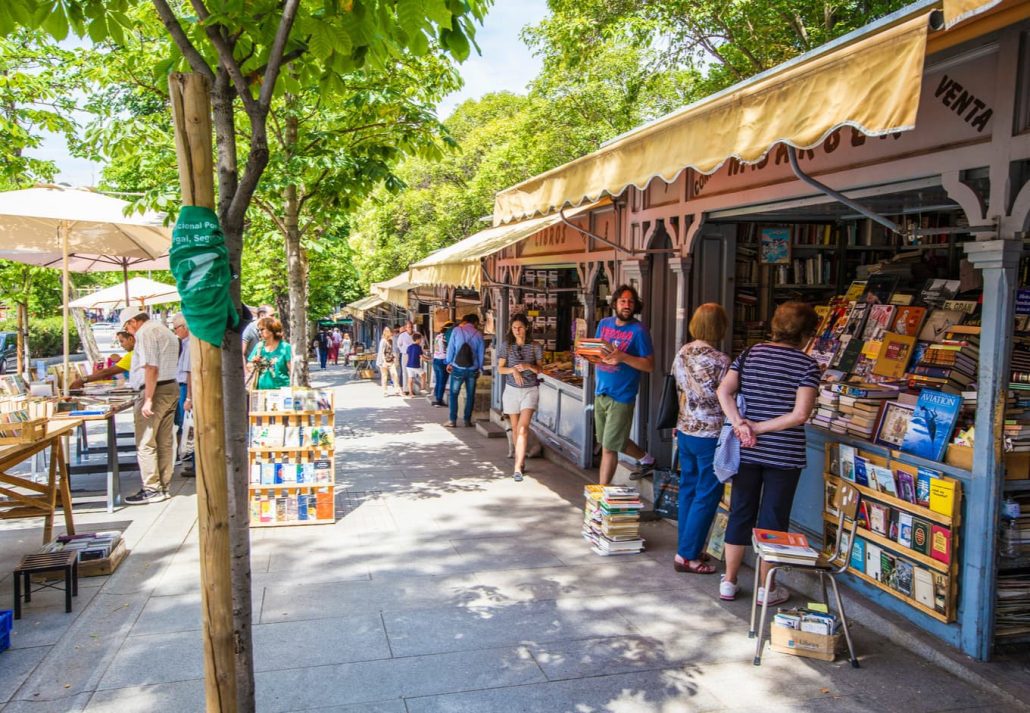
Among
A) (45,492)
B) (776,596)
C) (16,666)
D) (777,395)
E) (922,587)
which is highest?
(777,395)

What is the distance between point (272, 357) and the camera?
8992 millimetres

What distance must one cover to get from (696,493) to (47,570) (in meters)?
4.44

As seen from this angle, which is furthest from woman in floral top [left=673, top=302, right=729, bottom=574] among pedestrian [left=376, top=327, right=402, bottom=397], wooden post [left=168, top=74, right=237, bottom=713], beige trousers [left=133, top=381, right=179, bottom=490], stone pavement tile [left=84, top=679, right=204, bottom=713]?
pedestrian [left=376, top=327, right=402, bottom=397]

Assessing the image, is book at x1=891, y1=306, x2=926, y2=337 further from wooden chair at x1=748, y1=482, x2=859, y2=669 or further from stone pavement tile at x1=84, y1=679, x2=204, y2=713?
stone pavement tile at x1=84, y1=679, x2=204, y2=713

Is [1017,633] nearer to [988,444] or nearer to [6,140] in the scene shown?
[988,444]

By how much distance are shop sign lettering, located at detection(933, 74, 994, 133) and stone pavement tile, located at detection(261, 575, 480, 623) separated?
405cm

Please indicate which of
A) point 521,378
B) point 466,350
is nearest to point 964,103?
point 521,378

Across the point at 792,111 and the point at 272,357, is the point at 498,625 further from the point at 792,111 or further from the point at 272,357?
the point at 272,357

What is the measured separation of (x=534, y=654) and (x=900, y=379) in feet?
9.99

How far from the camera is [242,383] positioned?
267cm

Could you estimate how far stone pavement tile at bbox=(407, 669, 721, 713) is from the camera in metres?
3.77

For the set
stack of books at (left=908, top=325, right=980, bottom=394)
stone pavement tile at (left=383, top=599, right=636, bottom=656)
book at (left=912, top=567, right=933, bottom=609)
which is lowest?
stone pavement tile at (left=383, top=599, right=636, bottom=656)

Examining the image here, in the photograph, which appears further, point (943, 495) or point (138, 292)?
point (138, 292)

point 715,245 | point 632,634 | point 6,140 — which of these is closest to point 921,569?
point 632,634
